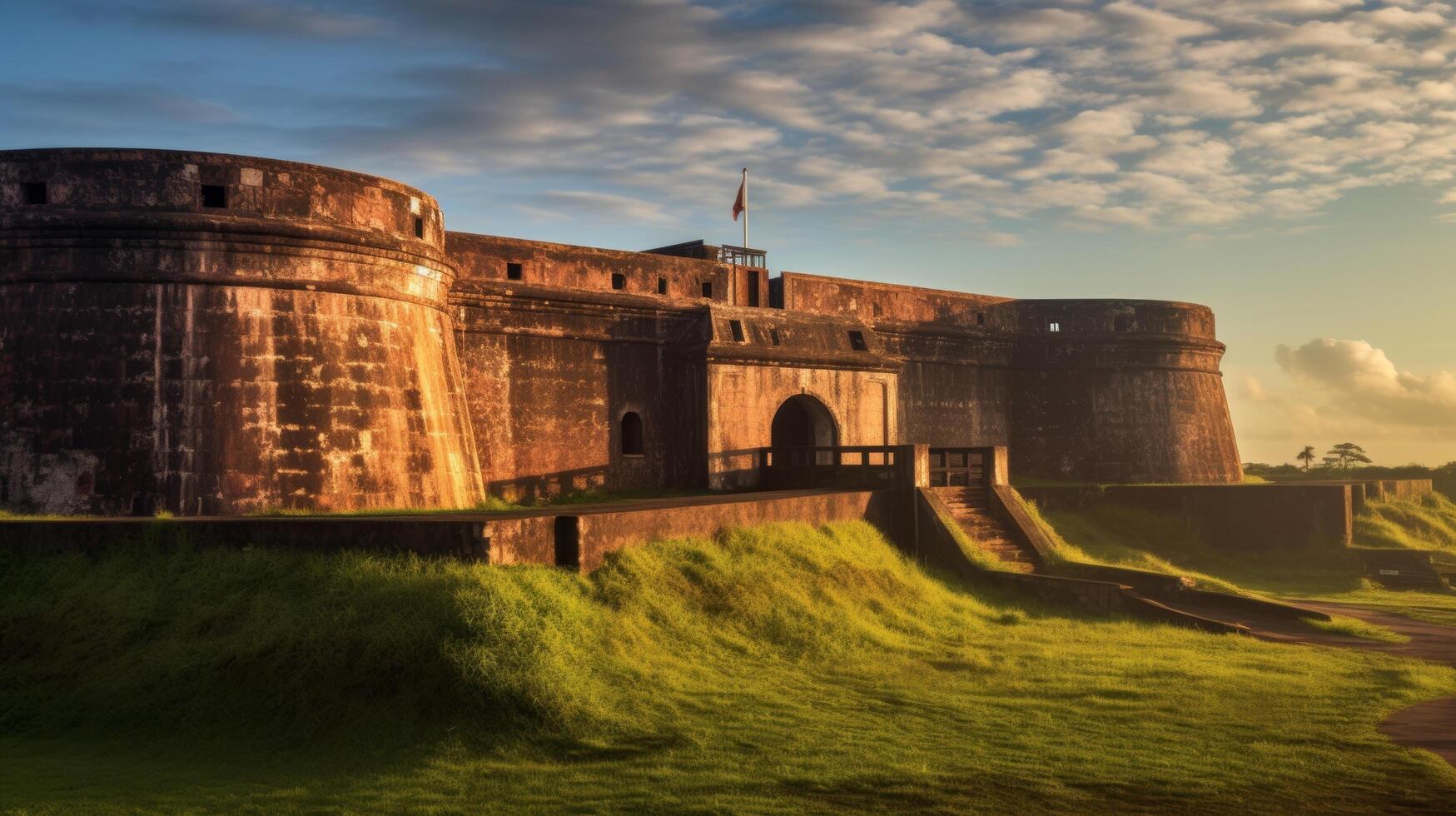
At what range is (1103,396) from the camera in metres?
28.0

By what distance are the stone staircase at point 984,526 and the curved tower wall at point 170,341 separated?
347 inches

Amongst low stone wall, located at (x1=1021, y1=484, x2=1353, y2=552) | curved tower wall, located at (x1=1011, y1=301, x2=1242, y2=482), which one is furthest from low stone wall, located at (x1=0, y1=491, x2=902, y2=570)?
curved tower wall, located at (x1=1011, y1=301, x2=1242, y2=482)

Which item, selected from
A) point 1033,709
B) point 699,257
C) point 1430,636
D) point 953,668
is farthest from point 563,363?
point 1430,636

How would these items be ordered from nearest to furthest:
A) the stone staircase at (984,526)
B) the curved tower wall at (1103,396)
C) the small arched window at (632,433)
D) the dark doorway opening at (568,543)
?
1. the dark doorway opening at (568,543)
2. the stone staircase at (984,526)
3. the small arched window at (632,433)
4. the curved tower wall at (1103,396)

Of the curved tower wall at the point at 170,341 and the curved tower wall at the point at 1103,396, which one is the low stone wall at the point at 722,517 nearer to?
the curved tower wall at the point at 170,341

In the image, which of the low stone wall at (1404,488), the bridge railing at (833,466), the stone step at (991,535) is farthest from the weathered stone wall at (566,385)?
the low stone wall at (1404,488)

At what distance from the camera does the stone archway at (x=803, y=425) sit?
22172 millimetres

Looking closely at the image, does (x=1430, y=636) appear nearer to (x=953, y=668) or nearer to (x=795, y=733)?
(x=953, y=668)

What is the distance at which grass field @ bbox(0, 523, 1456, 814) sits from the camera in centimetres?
816

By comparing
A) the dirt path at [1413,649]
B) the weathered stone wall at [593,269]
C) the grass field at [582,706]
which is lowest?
the dirt path at [1413,649]

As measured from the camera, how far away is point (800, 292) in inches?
928

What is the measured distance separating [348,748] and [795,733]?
10.9 ft

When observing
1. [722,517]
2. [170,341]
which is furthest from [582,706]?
[170,341]

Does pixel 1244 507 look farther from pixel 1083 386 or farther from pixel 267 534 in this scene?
pixel 267 534
